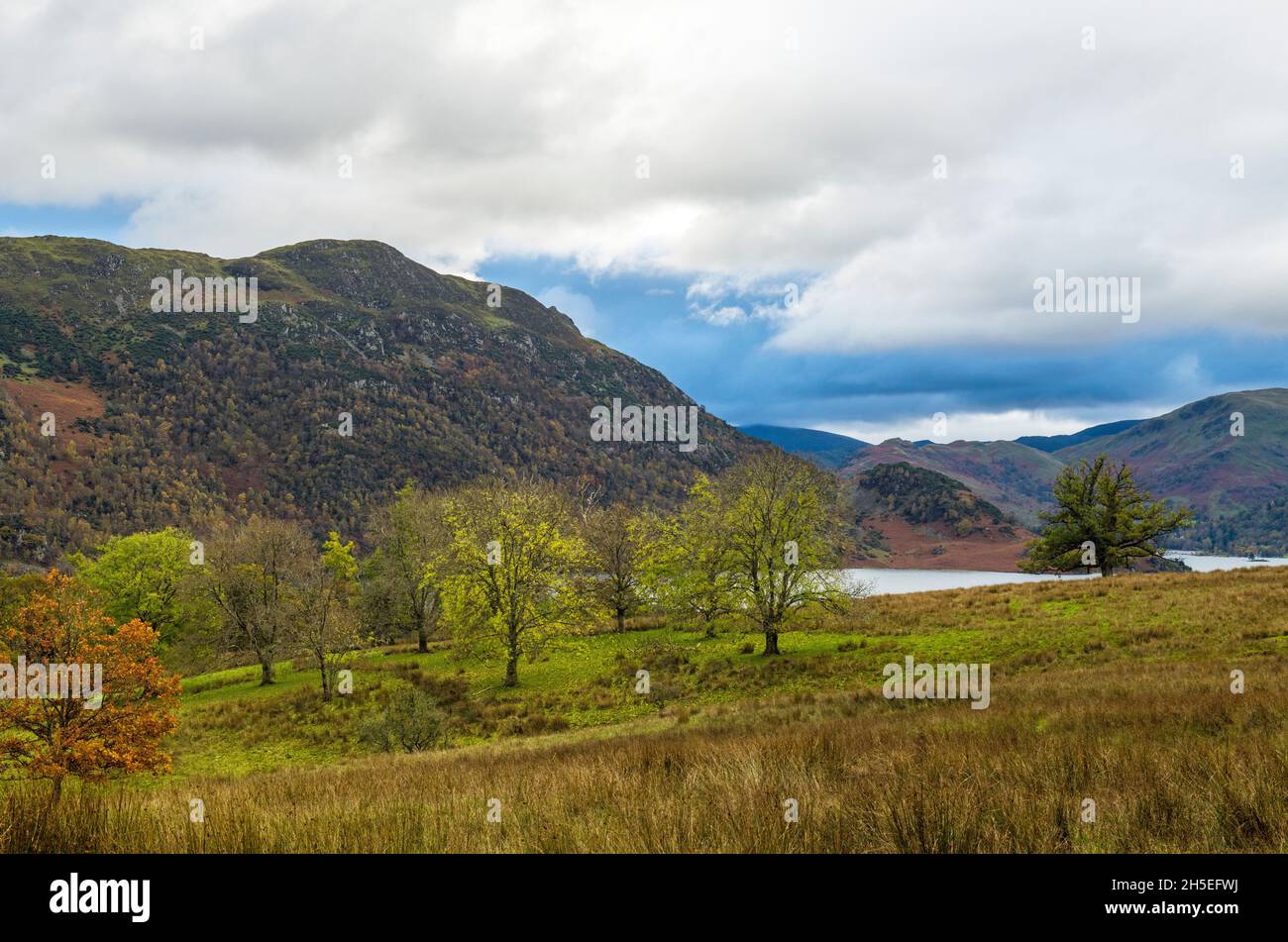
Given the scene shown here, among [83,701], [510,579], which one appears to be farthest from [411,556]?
[83,701]

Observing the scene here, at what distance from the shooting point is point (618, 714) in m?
26.2

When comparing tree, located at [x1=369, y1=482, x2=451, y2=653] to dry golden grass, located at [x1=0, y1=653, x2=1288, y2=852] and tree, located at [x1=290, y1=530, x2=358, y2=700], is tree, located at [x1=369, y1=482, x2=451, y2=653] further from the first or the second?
dry golden grass, located at [x1=0, y1=653, x2=1288, y2=852]

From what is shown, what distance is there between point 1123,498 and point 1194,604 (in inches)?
1102

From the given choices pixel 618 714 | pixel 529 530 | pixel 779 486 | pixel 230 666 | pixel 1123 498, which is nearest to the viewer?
pixel 618 714

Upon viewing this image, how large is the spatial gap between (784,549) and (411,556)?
3004cm

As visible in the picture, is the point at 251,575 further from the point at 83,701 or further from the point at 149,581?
the point at 83,701

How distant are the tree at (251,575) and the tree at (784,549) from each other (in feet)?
103

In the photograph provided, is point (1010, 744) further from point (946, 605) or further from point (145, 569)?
point (145, 569)

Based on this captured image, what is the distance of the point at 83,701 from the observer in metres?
19.8

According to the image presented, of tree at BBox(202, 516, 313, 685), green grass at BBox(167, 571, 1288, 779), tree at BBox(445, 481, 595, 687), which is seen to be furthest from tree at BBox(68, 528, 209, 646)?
tree at BBox(445, 481, 595, 687)

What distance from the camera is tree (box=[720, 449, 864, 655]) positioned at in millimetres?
30297

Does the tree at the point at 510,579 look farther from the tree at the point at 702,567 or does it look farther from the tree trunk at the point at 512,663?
the tree at the point at 702,567

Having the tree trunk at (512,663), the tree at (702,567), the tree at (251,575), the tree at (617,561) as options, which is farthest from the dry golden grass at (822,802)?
the tree at (251,575)
